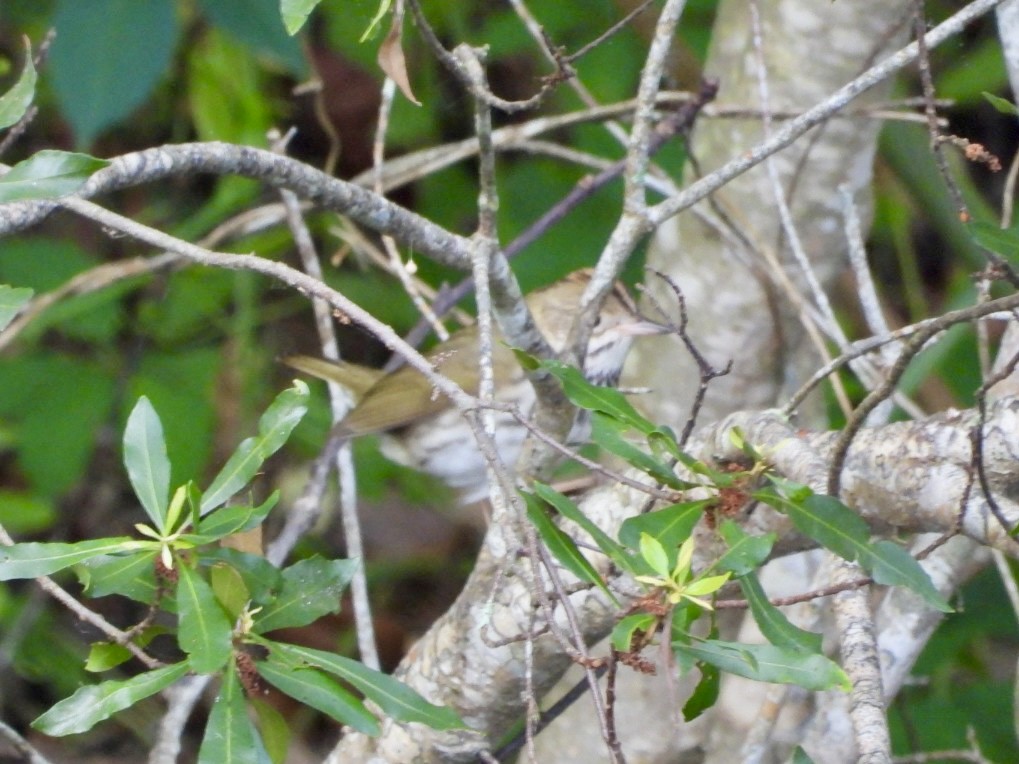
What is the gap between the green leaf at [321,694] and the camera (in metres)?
1.18

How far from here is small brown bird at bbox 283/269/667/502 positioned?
8.63ft

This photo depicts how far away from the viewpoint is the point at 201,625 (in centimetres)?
115

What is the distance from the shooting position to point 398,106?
361 cm

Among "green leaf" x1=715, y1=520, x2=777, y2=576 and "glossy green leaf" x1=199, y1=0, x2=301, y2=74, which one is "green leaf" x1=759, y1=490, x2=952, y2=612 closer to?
"green leaf" x1=715, y1=520, x2=777, y2=576

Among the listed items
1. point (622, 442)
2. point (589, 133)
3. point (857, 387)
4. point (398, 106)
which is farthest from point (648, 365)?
point (398, 106)

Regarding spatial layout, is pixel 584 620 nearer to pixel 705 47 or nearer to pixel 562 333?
pixel 562 333

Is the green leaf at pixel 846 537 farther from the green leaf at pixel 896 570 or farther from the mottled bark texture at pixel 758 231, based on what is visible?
the mottled bark texture at pixel 758 231

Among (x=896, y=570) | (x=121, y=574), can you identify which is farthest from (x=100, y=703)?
(x=896, y=570)

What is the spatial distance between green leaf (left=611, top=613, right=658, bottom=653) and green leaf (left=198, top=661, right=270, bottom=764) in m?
0.34

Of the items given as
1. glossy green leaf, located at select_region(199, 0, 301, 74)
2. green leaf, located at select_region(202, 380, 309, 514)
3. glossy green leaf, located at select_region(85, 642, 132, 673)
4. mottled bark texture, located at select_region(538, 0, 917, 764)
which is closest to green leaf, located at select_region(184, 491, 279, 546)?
green leaf, located at select_region(202, 380, 309, 514)

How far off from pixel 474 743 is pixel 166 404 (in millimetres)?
1643

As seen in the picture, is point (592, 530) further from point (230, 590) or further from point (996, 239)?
point (996, 239)

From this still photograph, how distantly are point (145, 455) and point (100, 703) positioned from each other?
0.22m

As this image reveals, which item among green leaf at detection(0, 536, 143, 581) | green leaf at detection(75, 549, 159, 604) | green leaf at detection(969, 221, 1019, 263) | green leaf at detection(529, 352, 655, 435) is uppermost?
green leaf at detection(969, 221, 1019, 263)
